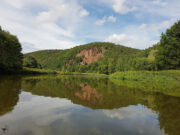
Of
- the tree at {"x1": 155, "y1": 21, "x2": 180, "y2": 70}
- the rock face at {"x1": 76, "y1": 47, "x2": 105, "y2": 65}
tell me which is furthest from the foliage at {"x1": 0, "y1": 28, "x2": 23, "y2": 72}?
the rock face at {"x1": 76, "y1": 47, "x2": 105, "y2": 65}

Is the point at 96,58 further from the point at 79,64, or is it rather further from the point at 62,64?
the point at 62,64

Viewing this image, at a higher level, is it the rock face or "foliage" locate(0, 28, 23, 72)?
the rock face

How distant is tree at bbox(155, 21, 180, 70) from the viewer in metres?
32.2

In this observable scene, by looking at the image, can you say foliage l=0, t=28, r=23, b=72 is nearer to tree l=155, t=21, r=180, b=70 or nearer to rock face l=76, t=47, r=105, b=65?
tree l=155, t=21, r=180, b=70

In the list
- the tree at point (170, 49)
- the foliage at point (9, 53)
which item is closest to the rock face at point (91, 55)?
the foliage at point (9, 53)

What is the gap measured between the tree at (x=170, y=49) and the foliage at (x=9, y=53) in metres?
40.7

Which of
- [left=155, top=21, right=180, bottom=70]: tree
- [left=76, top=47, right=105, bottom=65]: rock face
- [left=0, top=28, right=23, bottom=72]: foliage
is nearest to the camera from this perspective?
[left=155, top=21, right=180, bottom=70]: tree

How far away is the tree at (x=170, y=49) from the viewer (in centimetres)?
3222

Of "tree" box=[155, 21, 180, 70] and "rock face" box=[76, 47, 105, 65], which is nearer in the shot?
"tree" box=[155, 21, 180, 70]

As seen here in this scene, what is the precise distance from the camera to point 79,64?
6211 inches

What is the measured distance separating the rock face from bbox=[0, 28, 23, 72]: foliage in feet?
375

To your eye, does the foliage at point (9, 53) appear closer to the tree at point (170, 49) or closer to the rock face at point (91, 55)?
the tree at point (170, 49)

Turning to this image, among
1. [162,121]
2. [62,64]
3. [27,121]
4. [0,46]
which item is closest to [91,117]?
[27,121]

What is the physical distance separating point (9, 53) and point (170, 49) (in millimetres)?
43716
